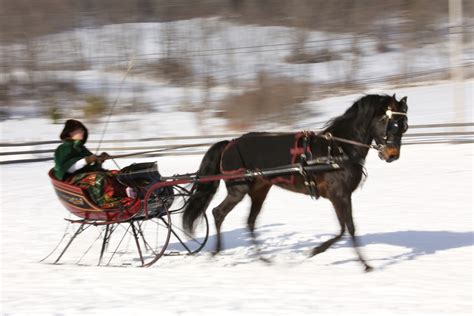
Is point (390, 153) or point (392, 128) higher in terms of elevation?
point (392, 128)

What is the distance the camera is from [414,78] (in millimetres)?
47750

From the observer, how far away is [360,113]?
298 inches

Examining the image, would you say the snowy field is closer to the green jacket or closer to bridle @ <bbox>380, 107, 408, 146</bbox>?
the green jacket

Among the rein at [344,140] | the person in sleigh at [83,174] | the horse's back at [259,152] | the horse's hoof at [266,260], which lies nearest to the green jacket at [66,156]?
the person in sleigh at [83,174]

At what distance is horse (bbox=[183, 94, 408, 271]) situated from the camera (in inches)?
289

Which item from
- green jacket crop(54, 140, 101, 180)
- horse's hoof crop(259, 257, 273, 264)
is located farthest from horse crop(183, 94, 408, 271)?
green jacket crop(54, 140, 101, 180)

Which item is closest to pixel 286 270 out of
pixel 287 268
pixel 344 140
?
pixel 287 268

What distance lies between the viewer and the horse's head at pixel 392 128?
23.9 ft

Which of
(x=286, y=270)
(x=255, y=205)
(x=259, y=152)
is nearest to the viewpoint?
(x=286, y=270)

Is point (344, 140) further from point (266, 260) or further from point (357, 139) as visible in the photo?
point (266, 260)

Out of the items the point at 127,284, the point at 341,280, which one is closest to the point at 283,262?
the point at 341,280

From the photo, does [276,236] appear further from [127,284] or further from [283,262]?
[127,284]

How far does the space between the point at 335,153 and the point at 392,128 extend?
0.64 m

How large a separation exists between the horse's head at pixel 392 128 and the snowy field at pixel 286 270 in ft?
3.81
